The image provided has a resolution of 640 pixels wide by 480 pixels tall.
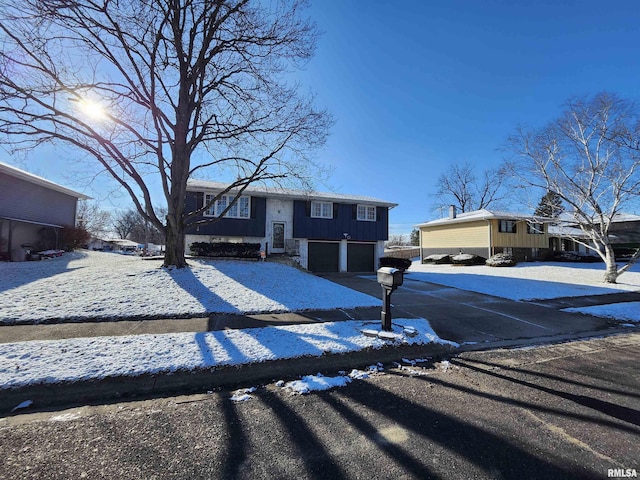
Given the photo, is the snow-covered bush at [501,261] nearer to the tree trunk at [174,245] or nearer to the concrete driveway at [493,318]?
the concrete driveway at [493,318]

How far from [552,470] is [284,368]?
2764 mm

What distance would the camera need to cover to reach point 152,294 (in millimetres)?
7230

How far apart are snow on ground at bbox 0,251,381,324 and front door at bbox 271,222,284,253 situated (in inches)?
275

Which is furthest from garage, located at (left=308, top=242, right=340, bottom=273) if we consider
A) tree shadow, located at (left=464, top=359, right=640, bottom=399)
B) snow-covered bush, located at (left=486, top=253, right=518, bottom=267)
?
tree shadow, located at (left=464, top=359, right=640, bottom=399)

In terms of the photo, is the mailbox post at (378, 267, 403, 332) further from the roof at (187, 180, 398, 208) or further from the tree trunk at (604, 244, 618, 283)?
the tree trunk at (604, 244, 618, 283)

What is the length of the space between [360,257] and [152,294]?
1401 centimetres

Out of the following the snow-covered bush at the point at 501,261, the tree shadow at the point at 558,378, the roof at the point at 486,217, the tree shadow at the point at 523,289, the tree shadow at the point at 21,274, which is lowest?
the tree shadow at the point at 558,378

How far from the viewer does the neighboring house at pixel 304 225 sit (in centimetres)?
1647

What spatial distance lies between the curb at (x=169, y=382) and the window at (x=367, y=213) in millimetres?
15405

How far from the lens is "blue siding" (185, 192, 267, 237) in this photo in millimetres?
15883

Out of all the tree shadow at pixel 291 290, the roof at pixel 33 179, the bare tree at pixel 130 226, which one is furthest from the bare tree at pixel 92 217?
the tree shadow at pixel 291 290

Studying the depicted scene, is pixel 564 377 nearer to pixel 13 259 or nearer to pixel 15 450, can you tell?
pixel 15 450

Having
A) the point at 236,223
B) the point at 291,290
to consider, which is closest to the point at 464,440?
the point at 291,290

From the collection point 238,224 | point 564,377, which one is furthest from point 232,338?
point 238,224
